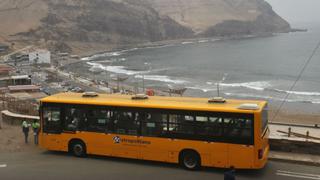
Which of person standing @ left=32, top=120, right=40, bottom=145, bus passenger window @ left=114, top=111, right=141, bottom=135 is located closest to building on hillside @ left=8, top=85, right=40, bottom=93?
person standing @ left=32, top=120, right=40, bottom=145

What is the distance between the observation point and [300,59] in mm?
138500

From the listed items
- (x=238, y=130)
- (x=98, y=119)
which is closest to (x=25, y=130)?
(x=98, y=119)

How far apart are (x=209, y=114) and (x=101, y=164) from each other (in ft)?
14.7

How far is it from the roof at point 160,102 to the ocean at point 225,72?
157 feet

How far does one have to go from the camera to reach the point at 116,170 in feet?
52.1

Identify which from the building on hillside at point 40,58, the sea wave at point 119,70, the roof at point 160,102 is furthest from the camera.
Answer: the building on hillside at point 40,58

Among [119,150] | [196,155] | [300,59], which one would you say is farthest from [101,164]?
[300,59]

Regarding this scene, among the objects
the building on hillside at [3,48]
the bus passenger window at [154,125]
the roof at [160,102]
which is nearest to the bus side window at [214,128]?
the roof at [160,102]

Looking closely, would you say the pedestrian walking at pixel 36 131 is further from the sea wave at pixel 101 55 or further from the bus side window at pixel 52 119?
the sea wave at pixel 101 55

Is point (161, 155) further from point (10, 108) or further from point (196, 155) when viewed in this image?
point (10, 108)

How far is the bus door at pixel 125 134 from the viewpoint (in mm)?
16453

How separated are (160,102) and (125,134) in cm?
177

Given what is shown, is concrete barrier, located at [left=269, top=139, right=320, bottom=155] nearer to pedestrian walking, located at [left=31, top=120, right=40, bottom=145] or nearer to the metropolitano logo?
the metropolitano logo

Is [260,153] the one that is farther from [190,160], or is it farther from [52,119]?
[52,119]
